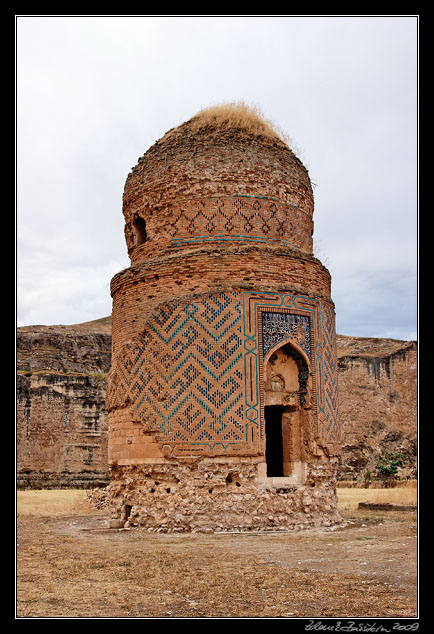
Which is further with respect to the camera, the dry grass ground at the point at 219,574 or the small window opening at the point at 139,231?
the small window opening at the point at 139,231

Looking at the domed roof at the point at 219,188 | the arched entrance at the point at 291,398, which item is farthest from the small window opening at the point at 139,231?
the arched entrance at the point at 291,398

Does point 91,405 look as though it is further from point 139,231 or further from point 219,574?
point 219,574

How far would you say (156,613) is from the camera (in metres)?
5.29

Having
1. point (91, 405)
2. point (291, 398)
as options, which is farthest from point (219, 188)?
point (91, 405)

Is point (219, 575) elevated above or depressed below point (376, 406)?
below

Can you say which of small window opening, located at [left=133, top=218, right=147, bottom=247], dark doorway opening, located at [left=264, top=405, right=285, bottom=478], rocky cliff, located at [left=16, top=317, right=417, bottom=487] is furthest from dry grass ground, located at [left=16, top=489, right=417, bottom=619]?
rocky cliff, located at [left=16, top=317, right=417, bottom=487]

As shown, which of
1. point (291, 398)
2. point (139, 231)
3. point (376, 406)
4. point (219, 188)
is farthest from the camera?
point (376, 406)

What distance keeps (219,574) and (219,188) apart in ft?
26.7

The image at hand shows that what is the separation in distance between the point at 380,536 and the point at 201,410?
11.8ft

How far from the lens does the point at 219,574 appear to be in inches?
275

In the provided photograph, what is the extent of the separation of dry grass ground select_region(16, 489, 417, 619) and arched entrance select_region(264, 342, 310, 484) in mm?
1507

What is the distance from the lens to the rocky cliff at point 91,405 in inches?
1103

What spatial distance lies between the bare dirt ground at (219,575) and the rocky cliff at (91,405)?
16.9 meters

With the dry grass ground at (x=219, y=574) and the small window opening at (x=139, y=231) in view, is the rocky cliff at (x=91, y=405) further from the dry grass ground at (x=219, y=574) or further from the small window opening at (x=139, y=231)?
the dry grass ground at (x=219, y=574)
